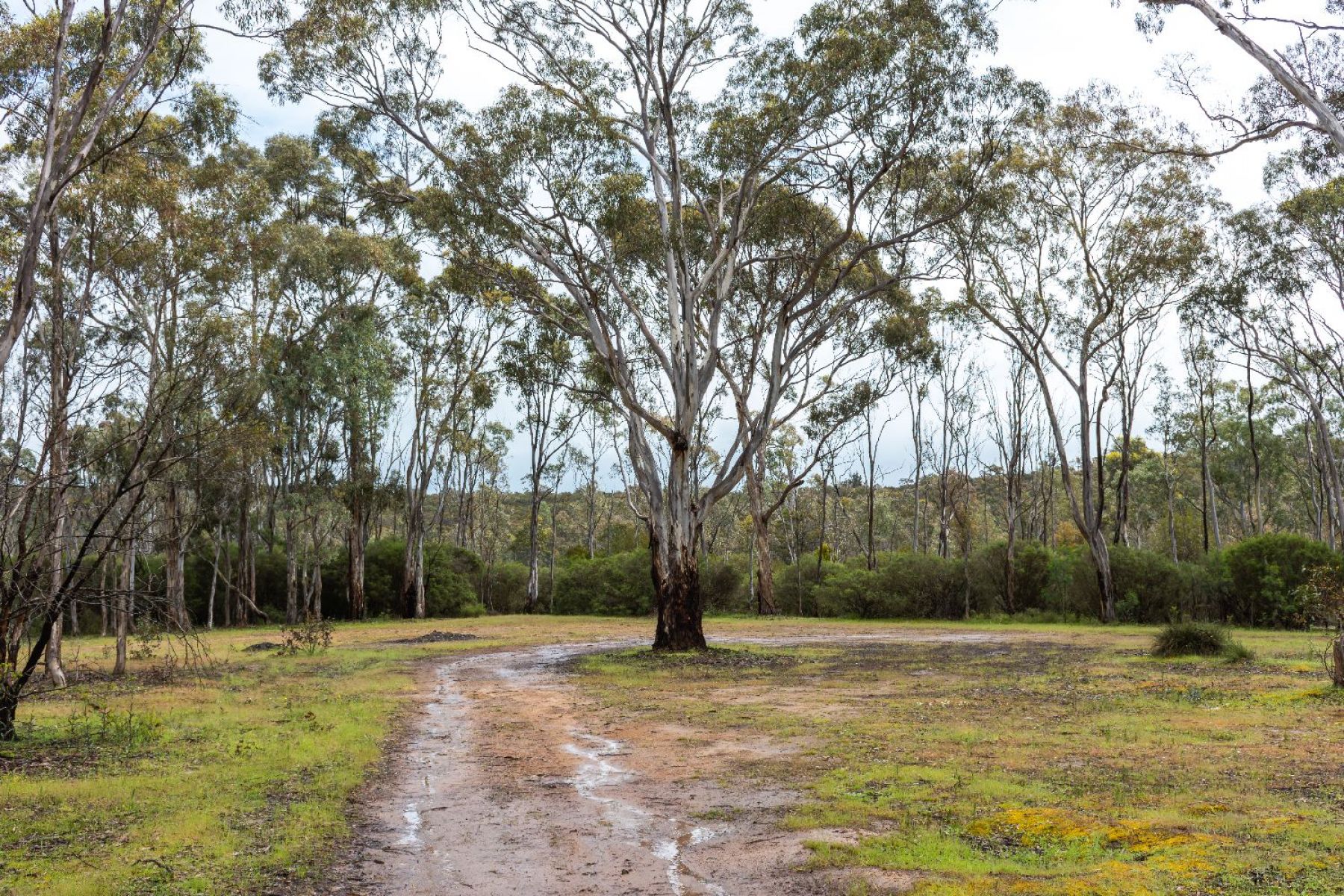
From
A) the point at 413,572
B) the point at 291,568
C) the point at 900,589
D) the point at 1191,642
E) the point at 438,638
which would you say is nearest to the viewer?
the point at 1191,642

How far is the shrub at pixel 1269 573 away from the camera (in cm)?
2516

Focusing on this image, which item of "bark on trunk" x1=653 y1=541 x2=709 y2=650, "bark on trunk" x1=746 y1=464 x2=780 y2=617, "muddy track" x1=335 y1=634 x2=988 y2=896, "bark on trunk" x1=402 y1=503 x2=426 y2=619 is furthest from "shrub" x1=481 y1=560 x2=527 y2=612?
"muddy track" x1=335 y1=634 x2=988 y2=896

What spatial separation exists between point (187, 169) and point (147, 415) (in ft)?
41.3

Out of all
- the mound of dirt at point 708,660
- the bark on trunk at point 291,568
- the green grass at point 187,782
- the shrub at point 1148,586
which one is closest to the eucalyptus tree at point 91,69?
the green grass at point 187,782

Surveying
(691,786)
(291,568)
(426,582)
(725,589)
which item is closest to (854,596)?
(725,589)

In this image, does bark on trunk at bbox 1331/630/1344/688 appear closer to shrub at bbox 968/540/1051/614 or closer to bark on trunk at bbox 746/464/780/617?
shrub at bbox 968/540/1051/614

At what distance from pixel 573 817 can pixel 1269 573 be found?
80.9 ft

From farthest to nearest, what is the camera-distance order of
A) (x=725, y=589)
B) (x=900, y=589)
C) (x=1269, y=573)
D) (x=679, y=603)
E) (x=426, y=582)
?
(x=725, y=589), (x=426, y=582), (x=900, y=589), (x=1269, y=573), (x=679, y=603)

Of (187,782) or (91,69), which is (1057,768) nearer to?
(187,782)

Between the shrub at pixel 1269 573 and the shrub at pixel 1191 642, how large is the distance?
35.2 feet

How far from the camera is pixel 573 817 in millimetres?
6293

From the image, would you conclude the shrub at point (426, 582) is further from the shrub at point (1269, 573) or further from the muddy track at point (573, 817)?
the muddy track at point (573, 817)

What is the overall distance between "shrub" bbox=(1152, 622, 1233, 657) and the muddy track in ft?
32.2

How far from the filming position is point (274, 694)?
41.4ft
